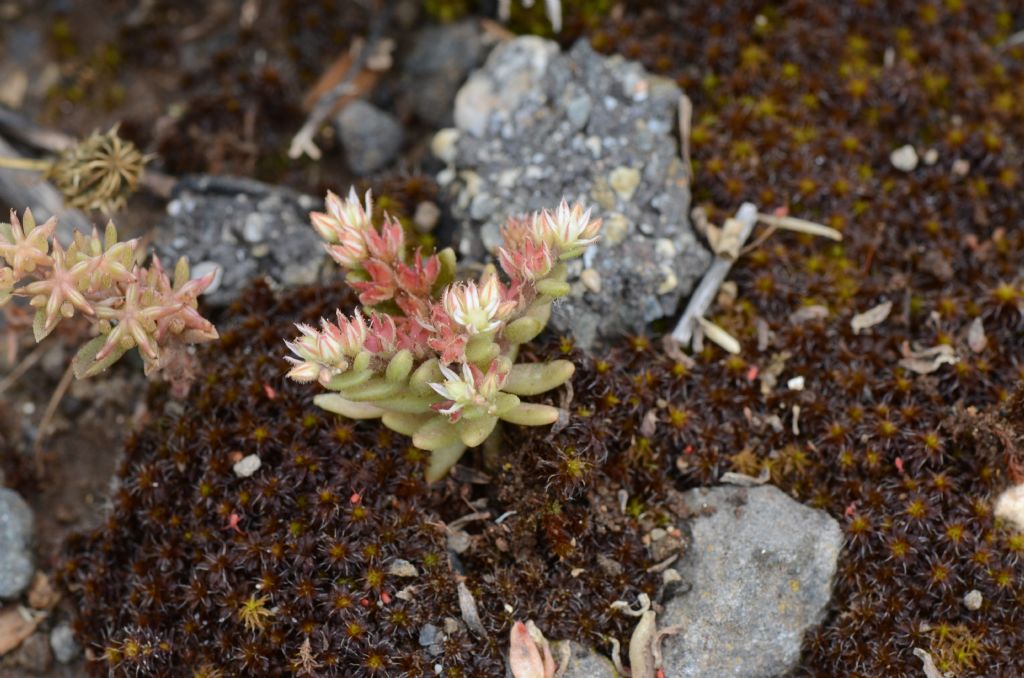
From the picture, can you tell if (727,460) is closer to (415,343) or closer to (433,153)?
(415,343)

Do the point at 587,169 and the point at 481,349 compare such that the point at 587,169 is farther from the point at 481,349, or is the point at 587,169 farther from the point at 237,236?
the point at 237,236

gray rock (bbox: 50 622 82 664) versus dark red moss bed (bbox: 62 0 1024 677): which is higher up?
dark red moss bed (bbox: 62 0 1024 677)

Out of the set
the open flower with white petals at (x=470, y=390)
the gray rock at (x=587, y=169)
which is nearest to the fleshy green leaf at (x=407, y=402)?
the open flower with white petals at (x=470, y=390)

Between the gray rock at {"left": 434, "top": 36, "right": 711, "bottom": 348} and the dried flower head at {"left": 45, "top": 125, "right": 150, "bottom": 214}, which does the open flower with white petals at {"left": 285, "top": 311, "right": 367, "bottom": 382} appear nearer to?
the gray rock at {"left": 434, "top": 36, "right": 711, "bottom": 348}

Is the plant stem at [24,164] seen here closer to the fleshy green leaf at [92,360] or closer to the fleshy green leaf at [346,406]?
the fleshy green leaf at [92,360]

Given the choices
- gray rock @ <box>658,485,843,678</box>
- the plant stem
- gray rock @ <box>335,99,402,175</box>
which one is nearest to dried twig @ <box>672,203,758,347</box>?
gray rock @ <box>658,485,843,678</box>

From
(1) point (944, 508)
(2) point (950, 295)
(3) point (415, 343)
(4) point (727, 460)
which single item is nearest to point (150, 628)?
→ (3) point (415, 343)
